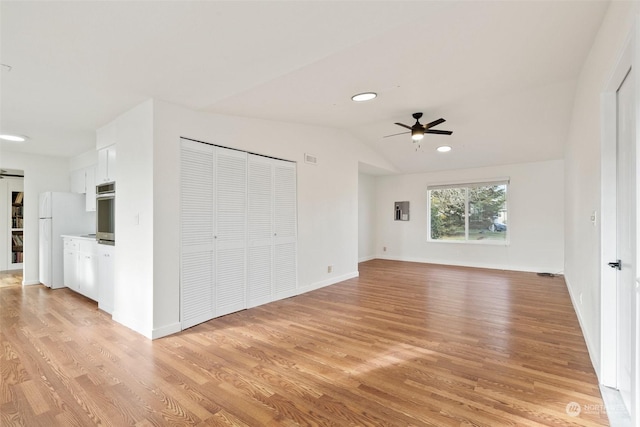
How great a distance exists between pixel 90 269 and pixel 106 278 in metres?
0.80

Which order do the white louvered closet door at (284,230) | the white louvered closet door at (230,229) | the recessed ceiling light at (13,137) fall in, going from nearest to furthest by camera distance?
the white louvered closet door at (230,229)
the recessed ceiling light at (13,137)
the white louvered closet door at (284,230)

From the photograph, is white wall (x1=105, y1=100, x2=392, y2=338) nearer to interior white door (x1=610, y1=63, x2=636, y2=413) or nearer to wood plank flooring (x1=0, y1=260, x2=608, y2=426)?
wood plank flooring (x1=0, y1=260, x2=608, y2=426)

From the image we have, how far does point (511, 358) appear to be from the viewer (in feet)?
8.77

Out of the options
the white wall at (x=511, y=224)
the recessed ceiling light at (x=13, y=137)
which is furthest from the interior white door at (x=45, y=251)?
the white wall at (x=511, y=224)

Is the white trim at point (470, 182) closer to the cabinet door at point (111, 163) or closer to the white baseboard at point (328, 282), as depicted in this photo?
the white baseboard at point (328, 282)

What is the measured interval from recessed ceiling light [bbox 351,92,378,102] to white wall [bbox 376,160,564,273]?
471 centimetres

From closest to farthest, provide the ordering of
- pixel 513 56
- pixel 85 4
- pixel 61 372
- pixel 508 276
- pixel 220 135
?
pixel 85 4
pixel 61 372
pixel 513 56
pixel 220 135
pixel 508 276

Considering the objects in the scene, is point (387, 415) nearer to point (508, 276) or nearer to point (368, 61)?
A: point (368, 61)

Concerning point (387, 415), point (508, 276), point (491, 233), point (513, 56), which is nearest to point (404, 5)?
point (513, 56)

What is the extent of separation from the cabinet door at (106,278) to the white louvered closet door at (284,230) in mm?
2003

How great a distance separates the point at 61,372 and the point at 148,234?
130 cm

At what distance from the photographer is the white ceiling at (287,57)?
199 cm

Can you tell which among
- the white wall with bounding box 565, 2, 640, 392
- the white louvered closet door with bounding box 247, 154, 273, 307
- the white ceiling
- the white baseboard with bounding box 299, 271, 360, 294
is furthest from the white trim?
the white louvered closet door with bounding box 247, 154, 273, 307

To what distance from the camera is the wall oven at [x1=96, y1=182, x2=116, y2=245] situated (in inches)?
156
